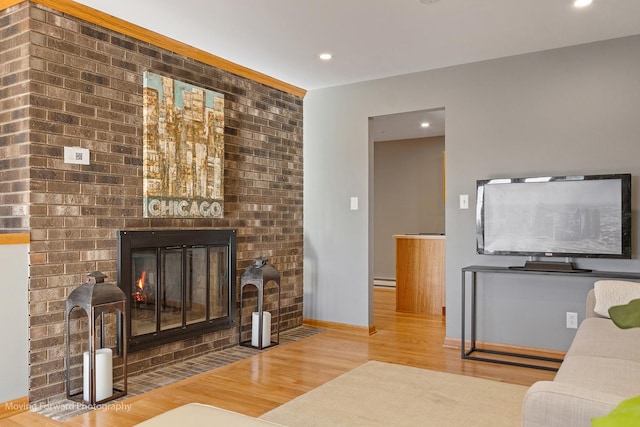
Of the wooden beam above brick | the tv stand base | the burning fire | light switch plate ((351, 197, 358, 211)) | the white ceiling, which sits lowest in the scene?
the burning fire

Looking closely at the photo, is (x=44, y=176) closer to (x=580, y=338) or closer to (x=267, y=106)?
(x=267, y=106)

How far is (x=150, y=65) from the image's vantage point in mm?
3531

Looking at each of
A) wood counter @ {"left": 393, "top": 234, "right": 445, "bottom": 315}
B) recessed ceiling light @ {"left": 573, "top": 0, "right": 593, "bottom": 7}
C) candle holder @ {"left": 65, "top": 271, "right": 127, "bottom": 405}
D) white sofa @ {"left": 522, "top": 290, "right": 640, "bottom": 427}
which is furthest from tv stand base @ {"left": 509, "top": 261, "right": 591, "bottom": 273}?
candle holder @ {"left": 65, "top": 271, "right": 127, "bottom": 405}

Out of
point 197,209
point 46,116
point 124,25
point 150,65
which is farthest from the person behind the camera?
point 197,209

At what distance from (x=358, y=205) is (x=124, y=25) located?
254cm

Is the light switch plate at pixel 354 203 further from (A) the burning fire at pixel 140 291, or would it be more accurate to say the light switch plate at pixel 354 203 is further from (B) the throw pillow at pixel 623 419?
(B) the throw pillow at pixel 623 419

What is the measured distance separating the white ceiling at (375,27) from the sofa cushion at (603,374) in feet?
6.87

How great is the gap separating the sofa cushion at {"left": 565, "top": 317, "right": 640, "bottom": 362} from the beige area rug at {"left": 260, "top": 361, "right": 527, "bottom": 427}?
549mm

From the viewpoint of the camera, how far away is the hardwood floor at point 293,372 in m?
2.80

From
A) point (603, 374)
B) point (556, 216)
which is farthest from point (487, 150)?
point (603, 374)

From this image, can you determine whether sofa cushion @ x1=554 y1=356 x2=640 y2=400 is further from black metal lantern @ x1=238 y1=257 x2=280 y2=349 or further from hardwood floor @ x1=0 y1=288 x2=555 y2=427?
black metal lantern @ x1=238 y1=257 x2=280 y2=349

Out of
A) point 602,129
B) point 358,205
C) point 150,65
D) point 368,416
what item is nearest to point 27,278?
point 150,65

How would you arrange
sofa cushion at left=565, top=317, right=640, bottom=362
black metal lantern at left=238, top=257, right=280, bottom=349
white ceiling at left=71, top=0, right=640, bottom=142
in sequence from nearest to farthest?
1. sofa cushion at left=565, top=317, right=640, bottom=362
2. white ceiling at left=71, top=0, right=640, bottom=142
3. black metal lantern at left=238, top=257, right=280, bottom=349

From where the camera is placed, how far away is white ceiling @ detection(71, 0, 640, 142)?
3100 millimetres
